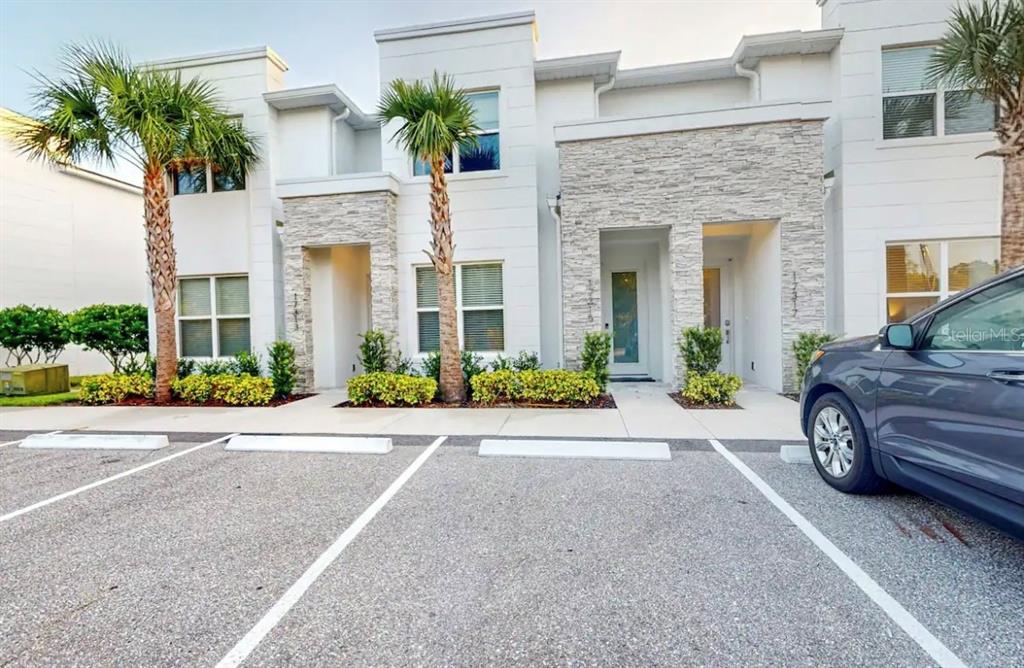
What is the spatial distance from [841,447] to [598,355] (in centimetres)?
433

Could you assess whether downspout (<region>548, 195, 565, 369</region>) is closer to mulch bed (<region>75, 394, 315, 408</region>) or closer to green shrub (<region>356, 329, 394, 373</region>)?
green shrub (<region>356, 329, 394, 373</region>)

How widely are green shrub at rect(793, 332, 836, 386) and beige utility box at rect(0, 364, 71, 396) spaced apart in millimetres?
15541

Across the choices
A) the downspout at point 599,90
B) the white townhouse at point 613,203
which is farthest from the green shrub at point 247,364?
the downspout at point 599,90

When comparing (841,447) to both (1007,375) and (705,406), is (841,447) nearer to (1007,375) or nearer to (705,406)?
(1007,375)

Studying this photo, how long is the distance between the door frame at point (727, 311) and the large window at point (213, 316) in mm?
10653

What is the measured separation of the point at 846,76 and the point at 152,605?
38.2 ft

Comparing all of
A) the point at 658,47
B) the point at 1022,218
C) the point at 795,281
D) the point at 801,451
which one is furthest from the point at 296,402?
the point at 1022,218

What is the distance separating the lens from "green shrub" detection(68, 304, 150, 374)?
33.3ft

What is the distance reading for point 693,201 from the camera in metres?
8.08

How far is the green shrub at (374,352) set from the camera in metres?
8.61

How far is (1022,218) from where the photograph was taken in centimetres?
608

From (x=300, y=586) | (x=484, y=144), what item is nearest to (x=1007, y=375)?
(x=300, y=586)

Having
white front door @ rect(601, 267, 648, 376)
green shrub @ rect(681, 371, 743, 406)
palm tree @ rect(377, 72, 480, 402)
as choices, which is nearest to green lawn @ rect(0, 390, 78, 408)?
palm tree @ rect(377, 72, 480, 402)

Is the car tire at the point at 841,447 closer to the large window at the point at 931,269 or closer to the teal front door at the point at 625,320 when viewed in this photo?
the large window at the point at 931,269
